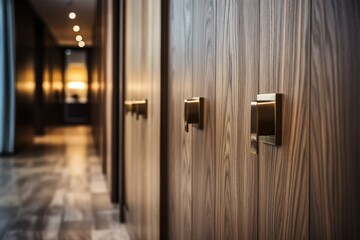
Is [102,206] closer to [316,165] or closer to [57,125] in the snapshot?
[316,165]

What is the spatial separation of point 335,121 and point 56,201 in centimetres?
378

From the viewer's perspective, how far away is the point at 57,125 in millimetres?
16812

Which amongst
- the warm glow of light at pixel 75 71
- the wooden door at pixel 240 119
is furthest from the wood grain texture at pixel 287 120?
the warm glow of light at pixel 75 71

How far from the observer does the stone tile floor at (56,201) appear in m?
3.01

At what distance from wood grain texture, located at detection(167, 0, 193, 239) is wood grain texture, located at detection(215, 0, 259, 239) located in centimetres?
28

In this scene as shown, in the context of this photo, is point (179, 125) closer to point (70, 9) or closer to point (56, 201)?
point (56, 201)

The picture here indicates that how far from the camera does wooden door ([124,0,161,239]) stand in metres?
1.75

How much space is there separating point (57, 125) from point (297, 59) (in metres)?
16.9

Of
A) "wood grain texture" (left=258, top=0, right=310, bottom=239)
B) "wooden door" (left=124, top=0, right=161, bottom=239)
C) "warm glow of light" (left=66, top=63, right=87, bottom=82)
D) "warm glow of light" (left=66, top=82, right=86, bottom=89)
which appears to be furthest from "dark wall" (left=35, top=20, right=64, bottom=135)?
"wood grain texture" (left=258, top=0, right=310, bottom=239)

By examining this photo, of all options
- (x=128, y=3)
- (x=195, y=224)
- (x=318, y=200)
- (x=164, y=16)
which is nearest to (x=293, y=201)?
(x=318, y=200)

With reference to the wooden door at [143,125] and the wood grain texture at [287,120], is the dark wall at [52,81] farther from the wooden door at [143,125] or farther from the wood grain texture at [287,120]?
the wood grain texture at [287,120]

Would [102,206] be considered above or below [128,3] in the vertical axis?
below

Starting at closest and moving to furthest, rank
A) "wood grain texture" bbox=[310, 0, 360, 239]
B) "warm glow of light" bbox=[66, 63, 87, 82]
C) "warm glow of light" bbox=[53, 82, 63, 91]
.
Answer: "wood grain texture" bbox=[310, 0, 360, 239] < "warm glow of light" bbox=[53, 82, 63, 91] < "warm glow of light" bbox=[66, 63, 87, 82]

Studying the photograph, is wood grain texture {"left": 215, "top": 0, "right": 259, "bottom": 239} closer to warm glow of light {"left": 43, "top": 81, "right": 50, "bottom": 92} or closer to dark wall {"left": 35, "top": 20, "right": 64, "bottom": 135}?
dark wall {"left": 35, "top": 20, "right": 64, "bottom": 135}
